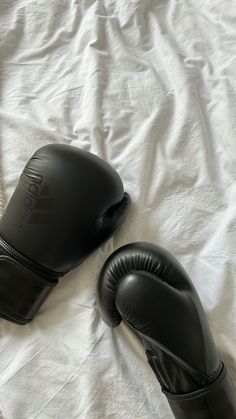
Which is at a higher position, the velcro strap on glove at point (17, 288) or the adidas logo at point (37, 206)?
the adidas logo at point (37, 206)

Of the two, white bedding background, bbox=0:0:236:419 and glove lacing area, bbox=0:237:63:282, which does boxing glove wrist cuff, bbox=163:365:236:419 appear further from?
glove lacing area, bbox=0:237:63:282

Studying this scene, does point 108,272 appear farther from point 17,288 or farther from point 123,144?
point 123,144

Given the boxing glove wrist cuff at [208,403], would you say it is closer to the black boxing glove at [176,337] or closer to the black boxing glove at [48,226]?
the black boxing glove at [176,337]

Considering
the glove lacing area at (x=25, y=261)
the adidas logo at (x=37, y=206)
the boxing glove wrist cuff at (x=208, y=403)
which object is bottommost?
the boxing glove wrist cuff at (x=208, y=403)

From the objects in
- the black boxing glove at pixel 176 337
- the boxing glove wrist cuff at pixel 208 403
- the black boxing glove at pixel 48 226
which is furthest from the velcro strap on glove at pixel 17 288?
the boxing glove wrist cuff at pixel 208 403

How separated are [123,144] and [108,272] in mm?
315

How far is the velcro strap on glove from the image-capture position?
81 centimetres

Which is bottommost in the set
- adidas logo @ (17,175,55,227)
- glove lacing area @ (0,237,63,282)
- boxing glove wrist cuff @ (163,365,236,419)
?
boxing glove wrist cuff @ (163,365,236,419)

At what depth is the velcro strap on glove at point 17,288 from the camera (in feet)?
2.64

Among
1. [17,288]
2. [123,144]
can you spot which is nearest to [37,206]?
[17,288]

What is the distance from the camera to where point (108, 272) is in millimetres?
788

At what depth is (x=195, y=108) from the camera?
983 mm

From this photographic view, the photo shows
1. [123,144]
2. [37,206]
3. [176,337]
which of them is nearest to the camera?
[176,337]

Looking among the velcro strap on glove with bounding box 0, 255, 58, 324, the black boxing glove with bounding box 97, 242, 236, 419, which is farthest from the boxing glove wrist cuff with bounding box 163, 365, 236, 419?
the velcro strap on glove with bounding box 0, 255, 58, 324
